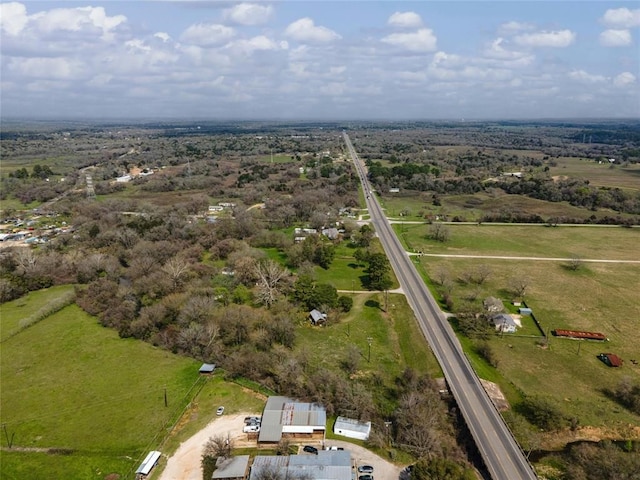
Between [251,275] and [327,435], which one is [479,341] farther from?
[251,275]

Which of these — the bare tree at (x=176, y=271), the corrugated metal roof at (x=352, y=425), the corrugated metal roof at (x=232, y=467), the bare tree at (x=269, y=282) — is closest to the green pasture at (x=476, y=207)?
the bare tree at (x=269, y=282)

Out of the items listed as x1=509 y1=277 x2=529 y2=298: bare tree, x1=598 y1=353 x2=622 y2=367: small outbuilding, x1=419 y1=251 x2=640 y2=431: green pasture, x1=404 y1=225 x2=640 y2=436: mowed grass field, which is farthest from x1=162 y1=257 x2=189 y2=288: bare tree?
x1=598 y1=353 x2=622 y2=367: small outbuilding

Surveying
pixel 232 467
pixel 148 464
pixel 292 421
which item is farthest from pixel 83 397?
pixel 292 421

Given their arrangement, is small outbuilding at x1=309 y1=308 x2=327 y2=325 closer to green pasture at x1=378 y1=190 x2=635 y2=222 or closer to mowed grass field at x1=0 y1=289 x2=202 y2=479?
mowed grass field at x1=0 y1=289 x2=202 y2=479

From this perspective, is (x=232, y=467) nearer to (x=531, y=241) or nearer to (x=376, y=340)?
(x=376, y=340)

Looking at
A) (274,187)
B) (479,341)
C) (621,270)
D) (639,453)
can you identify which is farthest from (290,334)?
(274,187)

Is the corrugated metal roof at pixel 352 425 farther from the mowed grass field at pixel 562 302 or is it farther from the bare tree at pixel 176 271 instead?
the bare tree at pixel 176 271
